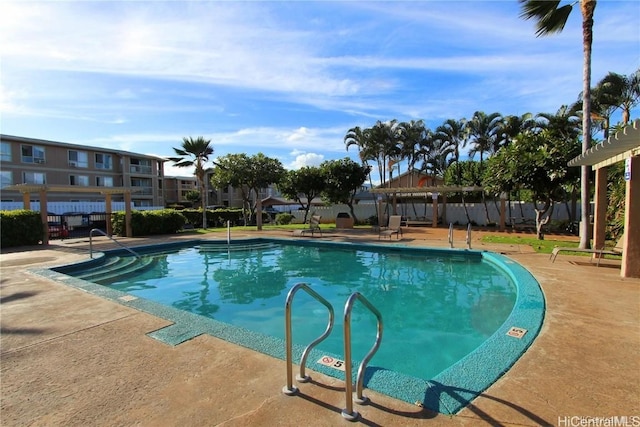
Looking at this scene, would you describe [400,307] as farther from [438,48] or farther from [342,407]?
[438,48]

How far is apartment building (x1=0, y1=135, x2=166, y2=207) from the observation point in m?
31.5

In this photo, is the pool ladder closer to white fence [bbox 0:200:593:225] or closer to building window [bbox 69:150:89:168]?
white fence [bbox 0:200:593:225]

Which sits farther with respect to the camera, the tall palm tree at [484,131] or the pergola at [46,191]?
the tall palm tree at [484,131]

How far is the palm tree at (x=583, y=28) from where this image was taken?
10.9 m

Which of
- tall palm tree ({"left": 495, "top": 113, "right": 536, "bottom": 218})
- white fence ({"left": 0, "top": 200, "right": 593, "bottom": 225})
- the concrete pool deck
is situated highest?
tall palm tree ({"left": 495, "top": 113, "right": 536, "bottom": 218})

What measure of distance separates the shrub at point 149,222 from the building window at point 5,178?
21686 millimetres

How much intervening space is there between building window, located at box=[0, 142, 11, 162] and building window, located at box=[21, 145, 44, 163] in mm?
1086

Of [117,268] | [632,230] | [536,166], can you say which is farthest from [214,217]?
[632,230]

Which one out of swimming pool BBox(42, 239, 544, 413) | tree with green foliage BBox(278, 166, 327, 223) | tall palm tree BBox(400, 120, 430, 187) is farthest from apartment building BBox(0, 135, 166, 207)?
tall palm tree BBox(400, 120, 430, 187)

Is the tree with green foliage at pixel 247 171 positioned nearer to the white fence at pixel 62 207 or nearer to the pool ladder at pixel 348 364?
the white fence at pixel 62 207

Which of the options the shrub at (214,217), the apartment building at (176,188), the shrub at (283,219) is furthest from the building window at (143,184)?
the shrub at (283,219)

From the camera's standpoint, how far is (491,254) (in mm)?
11000

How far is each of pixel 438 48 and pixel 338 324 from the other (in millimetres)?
Result: 8440

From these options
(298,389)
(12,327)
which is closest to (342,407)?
(298,389)
